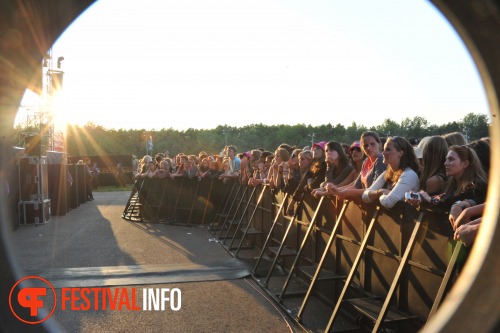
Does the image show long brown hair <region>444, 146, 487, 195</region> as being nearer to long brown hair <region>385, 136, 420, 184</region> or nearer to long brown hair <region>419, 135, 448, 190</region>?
long brown hair <region>419, 135, 448, 190</region>

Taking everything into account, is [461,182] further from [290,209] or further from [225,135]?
[225,135]

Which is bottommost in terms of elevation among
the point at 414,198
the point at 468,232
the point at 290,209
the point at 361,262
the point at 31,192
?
the point at 31,192

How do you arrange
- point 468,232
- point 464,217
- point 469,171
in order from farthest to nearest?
point 469,171 → point 464,217 → point 468,232

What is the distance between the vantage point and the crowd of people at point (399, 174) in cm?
323

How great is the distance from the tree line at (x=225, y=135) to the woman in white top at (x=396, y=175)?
3669 cm

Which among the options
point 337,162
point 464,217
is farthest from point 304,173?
point 464,217

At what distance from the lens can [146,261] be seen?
825cm

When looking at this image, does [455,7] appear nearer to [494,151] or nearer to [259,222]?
[494,151]

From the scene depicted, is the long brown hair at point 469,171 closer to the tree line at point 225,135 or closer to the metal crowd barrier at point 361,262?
the metal crowd barrier at point 361,262

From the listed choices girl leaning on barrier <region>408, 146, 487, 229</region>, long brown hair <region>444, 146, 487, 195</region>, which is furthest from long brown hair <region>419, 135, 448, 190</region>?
long brown hair <region>444, 146, 487, 195</region>

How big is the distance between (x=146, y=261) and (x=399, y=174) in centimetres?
582

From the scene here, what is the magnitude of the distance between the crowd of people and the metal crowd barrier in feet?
0.62

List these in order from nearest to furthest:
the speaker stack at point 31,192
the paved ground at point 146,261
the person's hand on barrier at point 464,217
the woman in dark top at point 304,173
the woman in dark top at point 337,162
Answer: the person's hand on barrier at point 464,217, the paved ground at point 146,261, the woman in dark top at point 337,162, the woman in dark top at point 304,173, the speaker stack at point 31,192

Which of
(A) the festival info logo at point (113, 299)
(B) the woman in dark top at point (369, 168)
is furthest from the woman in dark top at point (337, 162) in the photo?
(A) the festival info logo at point (113, 299)
